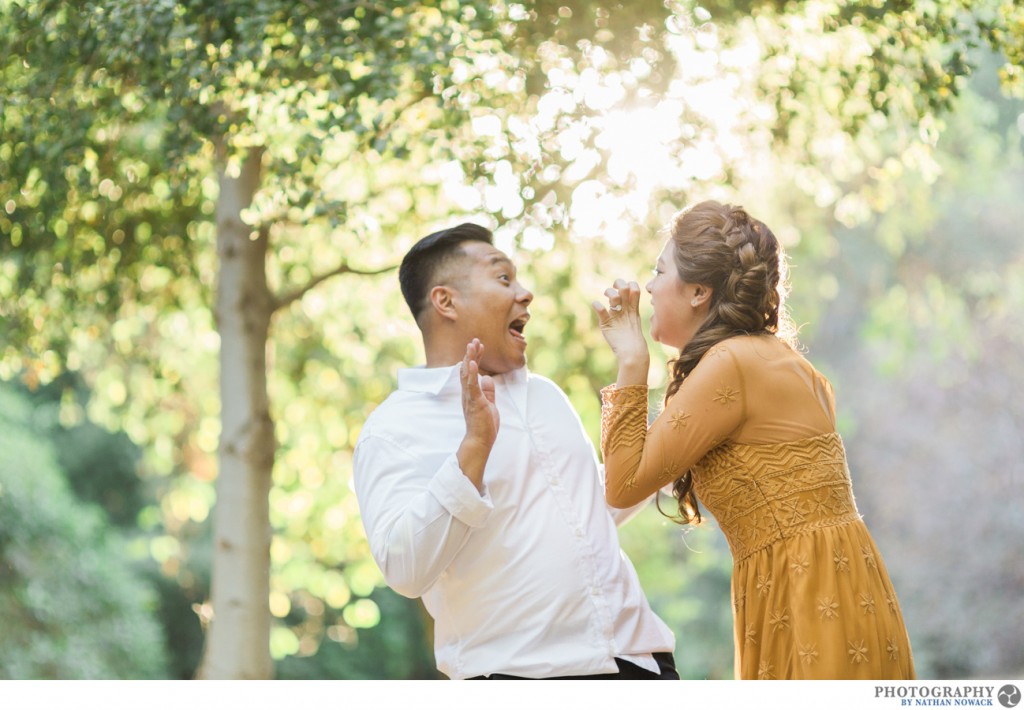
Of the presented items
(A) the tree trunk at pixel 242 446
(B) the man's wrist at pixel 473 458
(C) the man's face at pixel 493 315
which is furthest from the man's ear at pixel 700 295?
(A) the tree trunk at pixel 242 446

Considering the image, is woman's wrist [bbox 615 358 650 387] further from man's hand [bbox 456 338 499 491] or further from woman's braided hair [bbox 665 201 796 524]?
man's hand [bbox 456 338 499 491]

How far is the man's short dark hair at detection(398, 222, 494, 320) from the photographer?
130 inches

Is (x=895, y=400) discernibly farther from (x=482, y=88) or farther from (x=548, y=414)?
(x=548, y=414)

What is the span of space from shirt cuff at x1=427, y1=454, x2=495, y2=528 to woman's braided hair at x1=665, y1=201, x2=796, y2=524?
1.97ft

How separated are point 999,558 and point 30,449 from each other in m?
13.0

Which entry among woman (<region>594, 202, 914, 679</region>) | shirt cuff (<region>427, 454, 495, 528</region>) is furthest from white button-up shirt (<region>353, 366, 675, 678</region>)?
woman (<region>594, 202, 914, 679</region>)

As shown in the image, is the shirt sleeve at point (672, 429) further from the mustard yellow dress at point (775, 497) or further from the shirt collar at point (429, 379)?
the shirt collar at point (429, 379)

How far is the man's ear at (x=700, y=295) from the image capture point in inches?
115

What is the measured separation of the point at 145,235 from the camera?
6.41 m

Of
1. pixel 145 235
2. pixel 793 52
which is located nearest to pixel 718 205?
pixel 793 52

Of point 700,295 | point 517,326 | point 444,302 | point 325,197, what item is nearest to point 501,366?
point 517,326
